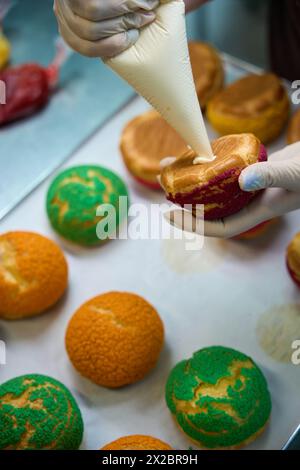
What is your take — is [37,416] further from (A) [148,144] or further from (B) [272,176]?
(A) [148,144]

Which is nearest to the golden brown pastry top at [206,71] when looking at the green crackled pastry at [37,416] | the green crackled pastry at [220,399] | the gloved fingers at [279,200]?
the gloved fingers at [279,200]

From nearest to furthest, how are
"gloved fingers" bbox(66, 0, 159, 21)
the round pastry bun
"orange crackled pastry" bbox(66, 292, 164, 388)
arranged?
"gloved fingers" bbox(66, 0, 159, 21) < "orange crackled pastry" bbox(66, 292, 164, 388) < the round pastry bun

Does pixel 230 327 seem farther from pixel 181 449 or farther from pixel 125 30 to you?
pixel 125 30

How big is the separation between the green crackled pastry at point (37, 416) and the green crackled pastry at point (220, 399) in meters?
0.22

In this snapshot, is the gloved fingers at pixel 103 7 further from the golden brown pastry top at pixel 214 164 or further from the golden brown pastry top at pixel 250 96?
the golden brown pastry top at pixel 250 96

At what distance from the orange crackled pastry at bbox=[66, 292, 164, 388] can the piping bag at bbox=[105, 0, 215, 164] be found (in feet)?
1.54

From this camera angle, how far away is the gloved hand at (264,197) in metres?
1.23

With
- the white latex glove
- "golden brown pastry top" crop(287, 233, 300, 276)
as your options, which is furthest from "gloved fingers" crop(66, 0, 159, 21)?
"golden brown pastry top" crop(287, 233, 300, 276)

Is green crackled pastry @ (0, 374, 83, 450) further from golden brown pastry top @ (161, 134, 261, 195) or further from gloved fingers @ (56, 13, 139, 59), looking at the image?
gloved fingers @ (56, 13, 139, 59)

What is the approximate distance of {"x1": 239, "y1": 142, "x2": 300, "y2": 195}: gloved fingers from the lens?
1221 millimetres

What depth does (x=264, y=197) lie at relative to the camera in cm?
137

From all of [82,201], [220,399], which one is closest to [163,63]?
[82,201]

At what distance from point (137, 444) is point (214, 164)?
0.58m
